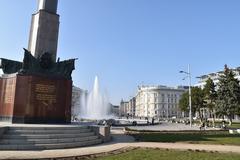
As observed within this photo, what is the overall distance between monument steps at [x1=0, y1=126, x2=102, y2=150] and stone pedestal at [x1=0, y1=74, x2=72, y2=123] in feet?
9.97

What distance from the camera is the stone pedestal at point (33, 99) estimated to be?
59.3ft

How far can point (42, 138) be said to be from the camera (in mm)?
14688

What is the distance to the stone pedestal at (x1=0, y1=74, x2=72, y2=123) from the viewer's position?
18.1 m

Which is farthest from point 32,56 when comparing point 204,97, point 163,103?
point 163,103

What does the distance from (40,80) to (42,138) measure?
538 centimetres

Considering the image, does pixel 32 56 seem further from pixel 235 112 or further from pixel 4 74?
pixel 235 112

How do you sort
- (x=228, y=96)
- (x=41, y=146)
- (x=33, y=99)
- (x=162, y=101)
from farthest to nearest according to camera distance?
1. (x=162, y=101)
2. (x=228, y=96)
3. (x=33, y=99)
4. (x=41, y=146)

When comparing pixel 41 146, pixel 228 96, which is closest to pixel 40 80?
pixel 41 146

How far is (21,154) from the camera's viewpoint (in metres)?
12.3

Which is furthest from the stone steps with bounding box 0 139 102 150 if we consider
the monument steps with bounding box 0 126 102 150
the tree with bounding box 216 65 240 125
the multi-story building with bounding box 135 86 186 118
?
the multi-story building with bounding box 135 86 186 118

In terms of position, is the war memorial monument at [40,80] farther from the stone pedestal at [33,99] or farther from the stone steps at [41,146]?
the stone steps at [41,146]

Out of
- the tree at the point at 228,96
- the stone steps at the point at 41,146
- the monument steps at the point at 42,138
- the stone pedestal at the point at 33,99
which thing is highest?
the tree at the point at 228,96

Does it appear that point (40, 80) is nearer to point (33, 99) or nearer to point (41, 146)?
point (33, 99)

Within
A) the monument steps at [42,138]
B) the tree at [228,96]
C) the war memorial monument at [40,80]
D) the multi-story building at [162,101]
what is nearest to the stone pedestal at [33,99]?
the war memorial monument at [40,80]
